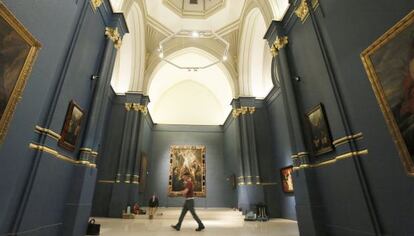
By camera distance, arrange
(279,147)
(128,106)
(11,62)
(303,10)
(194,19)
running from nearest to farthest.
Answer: (11,62), (303,10), (279,147), (128,106), (194,19)

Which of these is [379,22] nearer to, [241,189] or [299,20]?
[299,20]

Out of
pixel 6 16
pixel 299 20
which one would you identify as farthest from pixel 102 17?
pixel 299 20

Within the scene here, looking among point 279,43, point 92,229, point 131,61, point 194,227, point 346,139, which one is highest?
point 131,61

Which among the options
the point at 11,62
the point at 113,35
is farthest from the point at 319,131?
the point at 113,35

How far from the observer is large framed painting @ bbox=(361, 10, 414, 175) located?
2.69m

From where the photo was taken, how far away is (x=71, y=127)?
441 cm

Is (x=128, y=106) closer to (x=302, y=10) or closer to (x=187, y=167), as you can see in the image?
Result: (x=187, y=167)

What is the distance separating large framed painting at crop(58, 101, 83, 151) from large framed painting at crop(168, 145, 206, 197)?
33.4ft

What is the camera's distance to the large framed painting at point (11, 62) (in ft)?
8.64

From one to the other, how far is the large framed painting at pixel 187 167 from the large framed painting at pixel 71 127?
10.2 metres

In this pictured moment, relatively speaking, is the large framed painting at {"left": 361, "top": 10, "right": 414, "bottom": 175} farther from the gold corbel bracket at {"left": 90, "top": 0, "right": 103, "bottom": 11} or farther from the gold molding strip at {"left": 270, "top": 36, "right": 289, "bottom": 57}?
the gold corbel bracket at {"left": 90, "top": 0, "right": 103, "bottom": 11}

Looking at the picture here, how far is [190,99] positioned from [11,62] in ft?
45.8

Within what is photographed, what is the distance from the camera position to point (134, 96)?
10992mm

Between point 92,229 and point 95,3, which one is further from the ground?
point 95,3
